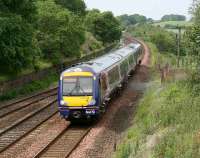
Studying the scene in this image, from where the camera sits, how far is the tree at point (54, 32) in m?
47.4

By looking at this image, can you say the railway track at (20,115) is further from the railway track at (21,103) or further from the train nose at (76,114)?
the train nose at (76,114)

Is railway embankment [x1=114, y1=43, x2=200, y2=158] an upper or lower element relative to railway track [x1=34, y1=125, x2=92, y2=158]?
upper

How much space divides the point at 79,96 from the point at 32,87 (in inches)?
670

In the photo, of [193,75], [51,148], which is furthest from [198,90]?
[51,148]

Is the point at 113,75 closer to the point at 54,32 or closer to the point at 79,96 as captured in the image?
the point at 79,96

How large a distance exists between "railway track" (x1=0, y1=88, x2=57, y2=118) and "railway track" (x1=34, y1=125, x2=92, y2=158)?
5.96 metres

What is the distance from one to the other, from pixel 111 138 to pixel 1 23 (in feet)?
47.5

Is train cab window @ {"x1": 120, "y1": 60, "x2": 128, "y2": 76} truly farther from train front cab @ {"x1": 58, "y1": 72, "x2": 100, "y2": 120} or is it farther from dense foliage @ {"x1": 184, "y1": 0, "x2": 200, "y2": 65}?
train front cab @ {"x1": 58, "y1": 72, "x2": 100, "y2": 120}

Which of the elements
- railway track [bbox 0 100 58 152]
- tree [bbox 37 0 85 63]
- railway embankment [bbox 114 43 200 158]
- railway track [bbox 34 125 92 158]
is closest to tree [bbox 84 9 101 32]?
tree [bbox 37 0 85 63]

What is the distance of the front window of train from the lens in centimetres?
2384

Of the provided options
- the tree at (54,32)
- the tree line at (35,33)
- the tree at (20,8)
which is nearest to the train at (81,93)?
the tree line at (35,33)

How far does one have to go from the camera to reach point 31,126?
80.5 feet

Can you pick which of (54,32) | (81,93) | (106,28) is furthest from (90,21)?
(81,93)

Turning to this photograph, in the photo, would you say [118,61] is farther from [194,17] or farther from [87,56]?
[87,56]
